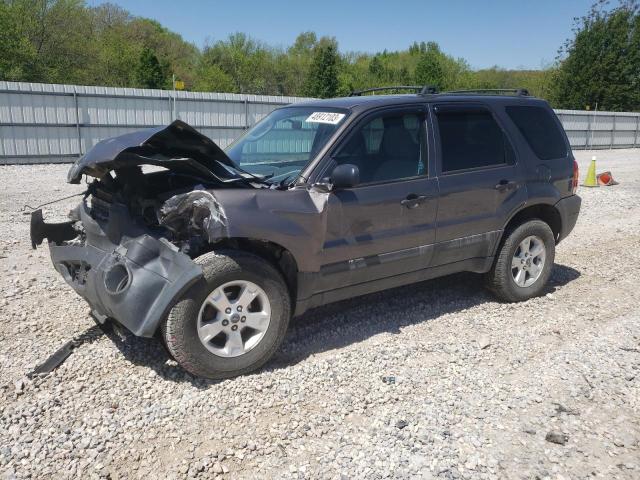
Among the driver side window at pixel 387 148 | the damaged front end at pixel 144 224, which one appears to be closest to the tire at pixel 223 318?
the damaged front end at pixel 144 224

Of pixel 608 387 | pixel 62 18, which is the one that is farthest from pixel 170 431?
pixel 62 18

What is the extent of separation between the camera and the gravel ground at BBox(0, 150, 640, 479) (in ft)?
9.72

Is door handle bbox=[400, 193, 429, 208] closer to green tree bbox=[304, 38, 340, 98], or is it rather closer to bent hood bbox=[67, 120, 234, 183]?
bent hood bbox=[67, 120, 234, 183]

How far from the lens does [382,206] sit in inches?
166

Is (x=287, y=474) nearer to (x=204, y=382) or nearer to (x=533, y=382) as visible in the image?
(x=204, y=382)

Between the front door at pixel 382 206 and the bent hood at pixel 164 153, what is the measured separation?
35.7 inches

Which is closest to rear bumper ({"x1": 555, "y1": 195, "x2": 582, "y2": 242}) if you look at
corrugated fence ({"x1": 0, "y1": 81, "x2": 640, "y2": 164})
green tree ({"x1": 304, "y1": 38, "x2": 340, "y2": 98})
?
corrugated fence ({"x1": 0, "y1": 81, "x2": 640, "y2": 164})

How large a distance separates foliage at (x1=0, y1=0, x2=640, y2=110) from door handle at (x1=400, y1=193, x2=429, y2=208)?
84.2 ft

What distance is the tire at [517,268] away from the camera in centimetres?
522

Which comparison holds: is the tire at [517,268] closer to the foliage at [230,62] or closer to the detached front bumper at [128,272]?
the detached front bumper at [128,272]

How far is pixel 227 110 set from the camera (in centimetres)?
1820

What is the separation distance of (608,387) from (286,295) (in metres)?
2.37

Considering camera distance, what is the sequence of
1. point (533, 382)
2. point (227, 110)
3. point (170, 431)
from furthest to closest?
point (227, 110) < point (533, 382) < point (170, 431)

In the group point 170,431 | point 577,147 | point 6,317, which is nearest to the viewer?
point 170,431
